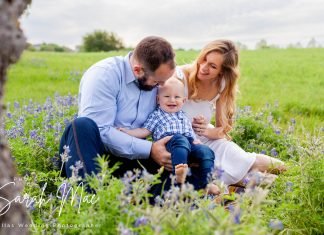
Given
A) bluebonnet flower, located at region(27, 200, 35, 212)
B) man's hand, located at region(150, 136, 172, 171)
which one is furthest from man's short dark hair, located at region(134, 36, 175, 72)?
bluebonnet flower, located at region(27, 200, 35, 212)

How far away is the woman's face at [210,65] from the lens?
16.1 ft

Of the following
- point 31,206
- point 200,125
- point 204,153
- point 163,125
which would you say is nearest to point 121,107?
point 163,125

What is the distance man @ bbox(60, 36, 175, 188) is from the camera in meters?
3.92

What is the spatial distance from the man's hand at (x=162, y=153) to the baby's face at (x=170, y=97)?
0.33 m

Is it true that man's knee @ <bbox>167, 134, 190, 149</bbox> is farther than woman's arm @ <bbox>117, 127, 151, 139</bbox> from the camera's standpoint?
No

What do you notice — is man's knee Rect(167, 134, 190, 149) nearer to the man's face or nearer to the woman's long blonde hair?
the man's face

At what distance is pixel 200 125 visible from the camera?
5078 millimetres

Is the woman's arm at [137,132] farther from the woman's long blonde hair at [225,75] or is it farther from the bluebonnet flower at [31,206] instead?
the bluebonnet flower at [31,206]

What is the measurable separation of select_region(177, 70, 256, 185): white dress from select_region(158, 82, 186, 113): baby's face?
519 millimetres

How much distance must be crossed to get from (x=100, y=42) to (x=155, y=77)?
139ft

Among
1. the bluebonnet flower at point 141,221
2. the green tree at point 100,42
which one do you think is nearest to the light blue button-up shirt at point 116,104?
the bluebonnet flower at point 141,221

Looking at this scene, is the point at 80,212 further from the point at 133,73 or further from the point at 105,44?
the point at 105,44

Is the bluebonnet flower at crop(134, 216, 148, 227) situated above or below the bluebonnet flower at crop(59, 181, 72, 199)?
above

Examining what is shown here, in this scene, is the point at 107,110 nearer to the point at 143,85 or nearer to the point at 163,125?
the point at 143,85
